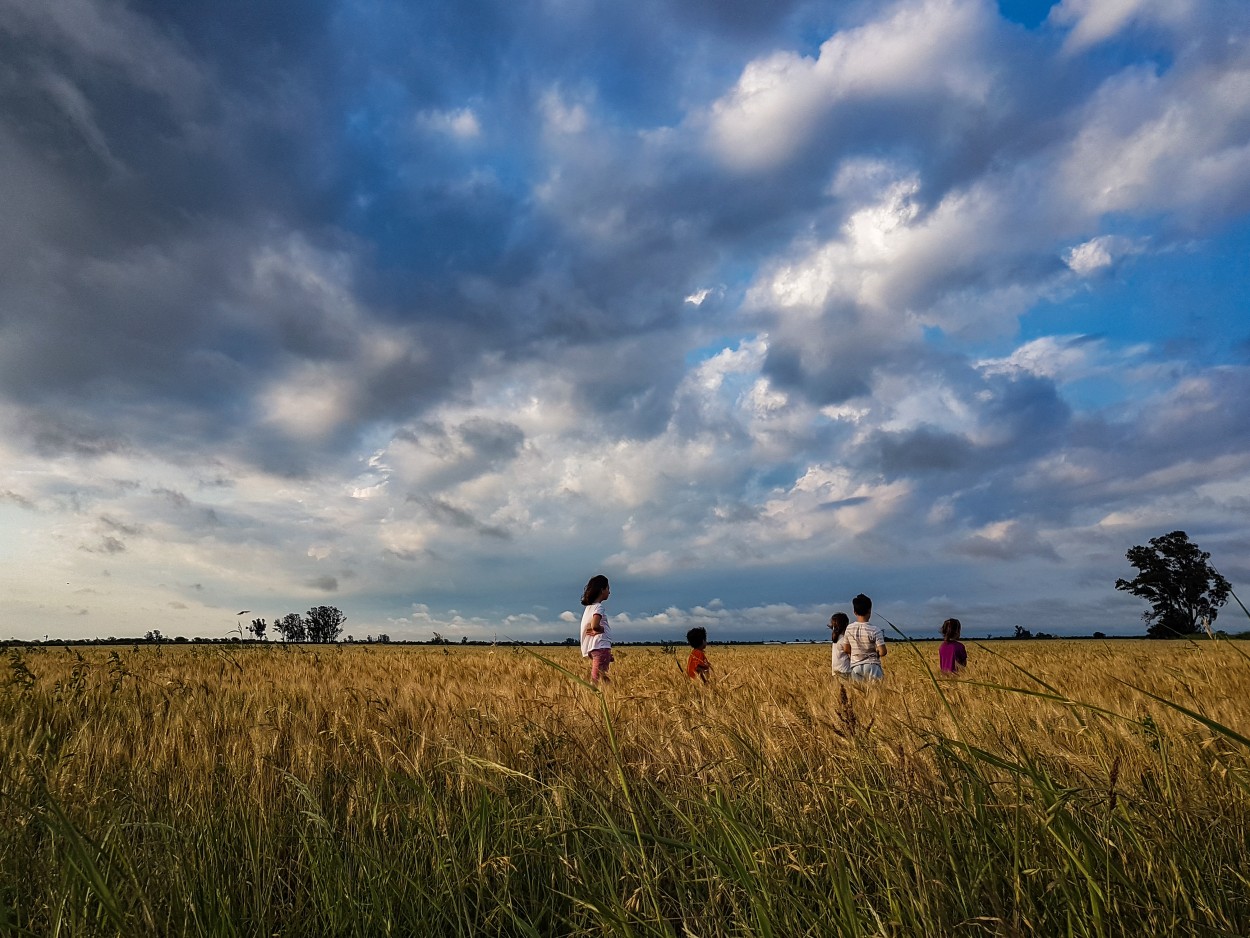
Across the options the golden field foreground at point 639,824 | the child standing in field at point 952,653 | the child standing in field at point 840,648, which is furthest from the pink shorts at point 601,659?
the child standing in field at point 952,653

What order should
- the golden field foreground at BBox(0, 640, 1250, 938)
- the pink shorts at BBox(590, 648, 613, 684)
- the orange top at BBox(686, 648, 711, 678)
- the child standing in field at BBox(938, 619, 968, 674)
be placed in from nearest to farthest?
the golden field foreground at BBox(0, 640, 1250, 938) → the orange top at BBox(686, 648, 711, 678) → the pink shorts at BBox(590, 648, 613, 684) → the child standing in field at BBox(938, 619, 968, 674)

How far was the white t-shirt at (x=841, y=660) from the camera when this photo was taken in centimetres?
1155

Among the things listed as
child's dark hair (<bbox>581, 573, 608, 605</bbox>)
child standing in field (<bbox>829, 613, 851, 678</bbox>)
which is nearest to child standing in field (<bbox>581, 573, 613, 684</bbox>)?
child's dark hair (<bbox>581, 573, 608, 605</bbox>)

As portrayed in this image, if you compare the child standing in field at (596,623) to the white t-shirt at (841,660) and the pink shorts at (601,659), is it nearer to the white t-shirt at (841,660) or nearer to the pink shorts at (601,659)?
the pink shorts at (601,659)

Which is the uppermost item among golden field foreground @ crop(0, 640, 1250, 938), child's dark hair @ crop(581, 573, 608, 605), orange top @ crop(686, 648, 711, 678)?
child's dark hair @ crop(581, 573, 608, 605)

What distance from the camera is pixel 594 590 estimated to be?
11.2m

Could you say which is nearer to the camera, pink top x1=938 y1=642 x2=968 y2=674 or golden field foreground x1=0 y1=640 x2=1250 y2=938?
golden field foreground x1=0 y1=640 x2=1250 y2=938

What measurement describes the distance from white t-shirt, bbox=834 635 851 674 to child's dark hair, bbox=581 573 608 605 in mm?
3903

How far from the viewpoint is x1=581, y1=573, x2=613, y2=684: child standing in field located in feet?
36.5

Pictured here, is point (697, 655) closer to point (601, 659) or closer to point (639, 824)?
point (601, 659)

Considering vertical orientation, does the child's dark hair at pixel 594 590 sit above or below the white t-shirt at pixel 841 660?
above

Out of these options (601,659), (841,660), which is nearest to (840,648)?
(841,660)

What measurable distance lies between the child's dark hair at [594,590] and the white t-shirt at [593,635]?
3.4 inches

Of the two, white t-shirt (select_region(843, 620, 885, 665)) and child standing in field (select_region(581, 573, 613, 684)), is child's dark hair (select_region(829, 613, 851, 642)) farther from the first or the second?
child standing in field (select_region(581, 573, 613, 684))
